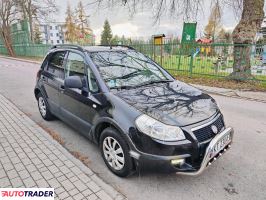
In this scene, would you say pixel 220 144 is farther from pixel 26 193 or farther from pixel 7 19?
pixel 7 19

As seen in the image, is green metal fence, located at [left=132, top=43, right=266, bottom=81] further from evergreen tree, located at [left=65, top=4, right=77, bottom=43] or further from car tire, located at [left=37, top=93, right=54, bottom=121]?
evergreen tree, located at [left=65, top=4, right=77, bottom=43]

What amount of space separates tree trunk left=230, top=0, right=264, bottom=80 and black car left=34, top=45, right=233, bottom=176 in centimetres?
770

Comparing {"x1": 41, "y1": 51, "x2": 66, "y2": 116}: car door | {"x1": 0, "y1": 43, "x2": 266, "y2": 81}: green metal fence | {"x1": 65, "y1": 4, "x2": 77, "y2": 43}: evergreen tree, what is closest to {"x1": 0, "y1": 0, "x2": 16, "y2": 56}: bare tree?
{"x1": 65, "y1": 4, "x2": 77, "y2": 43}: evergreen tree

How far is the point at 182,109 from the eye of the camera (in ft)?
9.36

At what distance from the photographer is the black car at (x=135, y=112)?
2.58 meters

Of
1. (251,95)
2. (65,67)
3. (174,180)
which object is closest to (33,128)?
(65,67)

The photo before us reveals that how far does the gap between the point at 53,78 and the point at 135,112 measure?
2.56m

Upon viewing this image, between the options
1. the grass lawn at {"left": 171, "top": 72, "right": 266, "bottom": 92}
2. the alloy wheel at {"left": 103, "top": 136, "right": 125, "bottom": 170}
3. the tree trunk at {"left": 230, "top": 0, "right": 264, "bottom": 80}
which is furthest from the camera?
the tree trunk at {"left": 230, "top": 0, "right": 264, "bottom": 80}

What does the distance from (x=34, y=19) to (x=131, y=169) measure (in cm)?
3971

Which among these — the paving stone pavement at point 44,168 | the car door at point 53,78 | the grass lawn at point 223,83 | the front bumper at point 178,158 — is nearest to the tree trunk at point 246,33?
the grass lawn at point 223,83

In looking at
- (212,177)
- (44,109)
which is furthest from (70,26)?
(212,177)

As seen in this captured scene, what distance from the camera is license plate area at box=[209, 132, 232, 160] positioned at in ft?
8.63

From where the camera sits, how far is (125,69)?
374 centimetres

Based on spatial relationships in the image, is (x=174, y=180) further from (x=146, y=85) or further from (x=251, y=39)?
(x=251, y=39)
